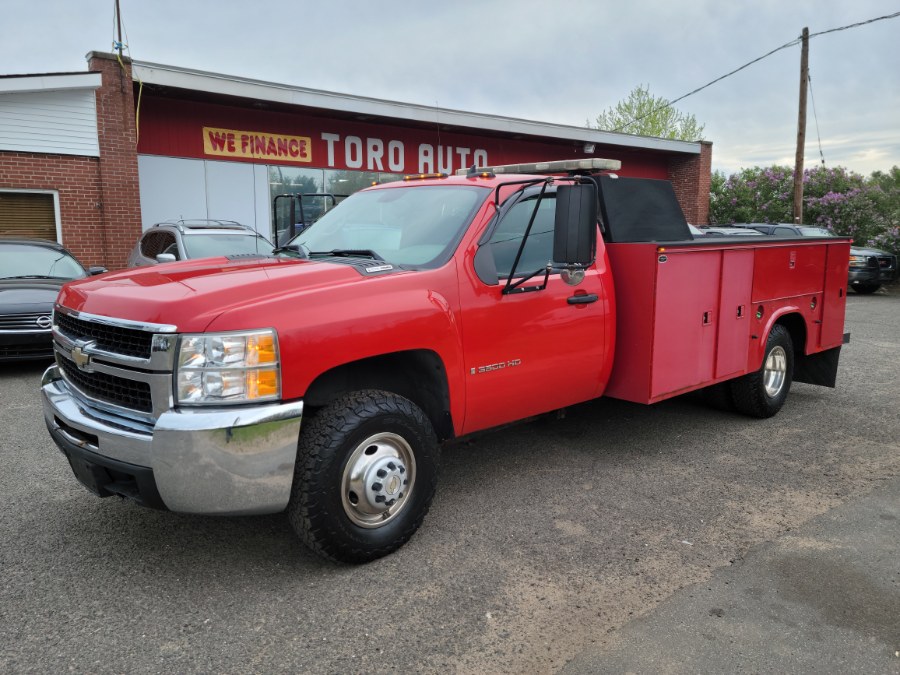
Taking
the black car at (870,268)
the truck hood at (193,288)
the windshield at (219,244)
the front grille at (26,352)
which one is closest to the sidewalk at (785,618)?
the truck hood at (193,288)

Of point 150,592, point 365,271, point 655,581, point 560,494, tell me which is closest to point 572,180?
point 365,271

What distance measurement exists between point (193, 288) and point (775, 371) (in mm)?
5128

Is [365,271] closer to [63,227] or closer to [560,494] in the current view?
[560,494]

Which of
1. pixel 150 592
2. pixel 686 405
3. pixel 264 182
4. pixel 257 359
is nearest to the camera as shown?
pixel 257 359

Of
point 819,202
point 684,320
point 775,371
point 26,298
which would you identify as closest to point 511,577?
point 684,320

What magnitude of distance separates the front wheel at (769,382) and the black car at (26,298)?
7221 mm

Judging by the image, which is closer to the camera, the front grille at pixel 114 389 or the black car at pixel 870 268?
the front grille at pixel 114 389

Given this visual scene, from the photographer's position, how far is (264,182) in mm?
15484

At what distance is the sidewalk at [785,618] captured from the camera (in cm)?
270

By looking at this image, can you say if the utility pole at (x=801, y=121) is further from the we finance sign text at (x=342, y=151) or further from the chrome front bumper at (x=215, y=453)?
the chrome front bumper at (x=215, y=453)

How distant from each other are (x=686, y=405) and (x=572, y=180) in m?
3.03

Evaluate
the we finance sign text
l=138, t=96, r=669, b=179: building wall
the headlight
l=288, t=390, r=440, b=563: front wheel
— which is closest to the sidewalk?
l=288, t=390, r=440, b=563: front wheel

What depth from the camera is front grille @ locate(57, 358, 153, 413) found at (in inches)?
123

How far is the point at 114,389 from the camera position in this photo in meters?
3.28
